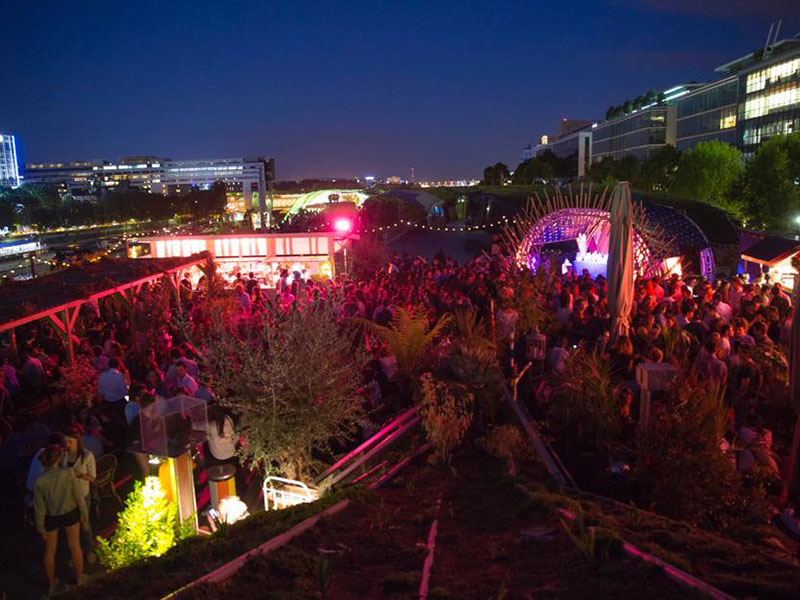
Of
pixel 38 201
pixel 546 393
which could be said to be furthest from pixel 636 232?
pixel 38 201

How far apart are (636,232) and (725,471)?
1046 centimetres

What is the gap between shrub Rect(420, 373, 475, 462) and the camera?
595cm

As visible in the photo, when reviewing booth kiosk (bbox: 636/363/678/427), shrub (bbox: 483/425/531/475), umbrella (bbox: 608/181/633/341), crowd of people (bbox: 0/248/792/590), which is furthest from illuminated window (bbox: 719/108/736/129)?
shrub (bbox: 483/425/531/475)

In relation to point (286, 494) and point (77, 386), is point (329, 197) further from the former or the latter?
point (286, 494)

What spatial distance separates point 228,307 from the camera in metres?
11.4

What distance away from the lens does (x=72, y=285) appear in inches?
453

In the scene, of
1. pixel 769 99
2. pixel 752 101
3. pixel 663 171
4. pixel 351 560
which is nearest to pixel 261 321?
pixel 351 560

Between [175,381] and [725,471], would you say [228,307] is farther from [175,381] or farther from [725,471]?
[725,471]

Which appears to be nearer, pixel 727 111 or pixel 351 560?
pixel 351 560

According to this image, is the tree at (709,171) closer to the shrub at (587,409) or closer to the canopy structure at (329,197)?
the canopy structure at (329,197)

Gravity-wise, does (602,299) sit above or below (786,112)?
below

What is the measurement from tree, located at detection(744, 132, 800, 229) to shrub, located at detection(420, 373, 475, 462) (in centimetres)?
3537

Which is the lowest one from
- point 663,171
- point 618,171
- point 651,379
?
point 651,379

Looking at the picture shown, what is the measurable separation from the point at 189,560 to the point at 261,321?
343 centimetres
